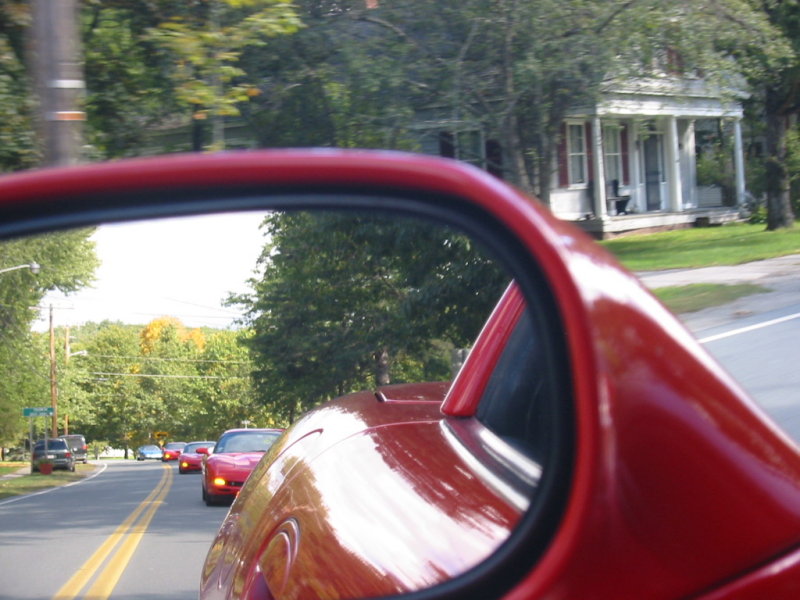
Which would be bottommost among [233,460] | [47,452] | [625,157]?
[625,157]

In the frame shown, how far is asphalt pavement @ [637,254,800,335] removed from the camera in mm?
11594

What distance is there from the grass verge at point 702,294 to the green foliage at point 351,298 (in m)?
10.9

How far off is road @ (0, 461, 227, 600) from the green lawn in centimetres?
1601

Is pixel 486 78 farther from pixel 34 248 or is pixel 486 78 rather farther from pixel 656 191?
pixel 656 191

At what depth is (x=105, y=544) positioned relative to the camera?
113 inches

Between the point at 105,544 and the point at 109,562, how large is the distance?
328 mm

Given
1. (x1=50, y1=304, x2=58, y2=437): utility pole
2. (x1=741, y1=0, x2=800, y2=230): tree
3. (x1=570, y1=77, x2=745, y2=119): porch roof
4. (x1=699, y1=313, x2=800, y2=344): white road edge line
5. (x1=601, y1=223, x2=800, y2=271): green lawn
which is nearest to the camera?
(x1=50, y1=304, x2=58, y2=437): utility pole

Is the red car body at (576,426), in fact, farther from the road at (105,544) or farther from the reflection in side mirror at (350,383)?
the road at (105,544)

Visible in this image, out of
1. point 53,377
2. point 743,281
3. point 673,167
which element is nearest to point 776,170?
point 673,167

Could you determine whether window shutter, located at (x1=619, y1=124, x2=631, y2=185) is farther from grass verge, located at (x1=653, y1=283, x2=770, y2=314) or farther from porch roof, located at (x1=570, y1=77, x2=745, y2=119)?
grass verge, located at (x1=653, y1=283, x2=770, y2=314)

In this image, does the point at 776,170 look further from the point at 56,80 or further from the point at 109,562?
the point at 109,562

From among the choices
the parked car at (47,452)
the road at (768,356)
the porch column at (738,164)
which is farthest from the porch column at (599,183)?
the parked car at (47,452)

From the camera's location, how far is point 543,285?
1.44 meters

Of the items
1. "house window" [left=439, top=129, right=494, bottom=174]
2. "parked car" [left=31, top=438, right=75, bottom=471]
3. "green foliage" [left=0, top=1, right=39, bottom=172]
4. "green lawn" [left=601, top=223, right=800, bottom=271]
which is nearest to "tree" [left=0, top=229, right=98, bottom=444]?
"parked car" [left=31, top=438, right=75, bottom=471]
